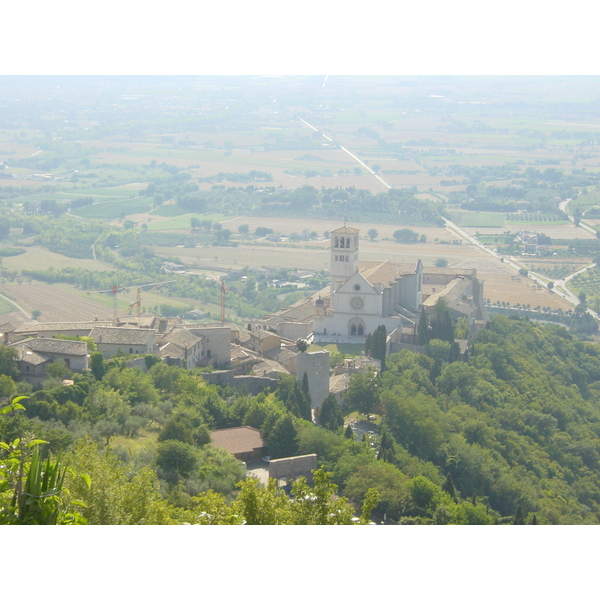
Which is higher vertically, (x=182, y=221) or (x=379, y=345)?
(x=379, y=345)

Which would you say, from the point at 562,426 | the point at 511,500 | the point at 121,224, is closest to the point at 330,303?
the point at 562,426

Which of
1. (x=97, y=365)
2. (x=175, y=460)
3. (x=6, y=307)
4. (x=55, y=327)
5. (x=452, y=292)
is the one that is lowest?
(x=6, y=307)

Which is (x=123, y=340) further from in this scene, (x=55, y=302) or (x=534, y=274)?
(x=534, y=274)

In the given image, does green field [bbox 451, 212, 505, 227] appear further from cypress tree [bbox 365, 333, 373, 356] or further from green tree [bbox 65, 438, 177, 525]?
green tree [bbox 65, 438, 177, 525]

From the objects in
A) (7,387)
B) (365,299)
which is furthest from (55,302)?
(7,387)

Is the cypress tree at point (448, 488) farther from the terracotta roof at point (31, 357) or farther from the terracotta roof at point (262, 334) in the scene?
the terracotta roof at point (262, 334)

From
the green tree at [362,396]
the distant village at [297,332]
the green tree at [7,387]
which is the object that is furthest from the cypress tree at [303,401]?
the green tree at [7,387]
